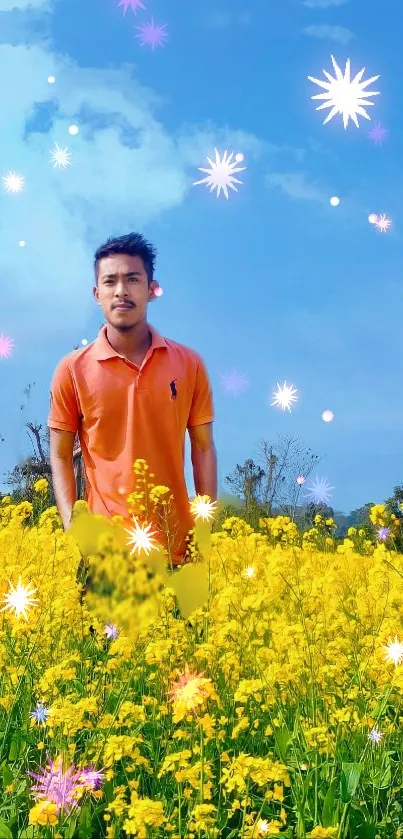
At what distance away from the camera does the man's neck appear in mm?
3732

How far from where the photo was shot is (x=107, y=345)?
3.79 meters

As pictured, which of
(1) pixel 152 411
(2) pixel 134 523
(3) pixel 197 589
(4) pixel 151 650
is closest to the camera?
(4) pixel 151 650

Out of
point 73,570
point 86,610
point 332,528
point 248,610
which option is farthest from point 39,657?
point 332,528

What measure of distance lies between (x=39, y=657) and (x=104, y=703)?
700 millimetres

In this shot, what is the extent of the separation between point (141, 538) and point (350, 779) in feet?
3.90

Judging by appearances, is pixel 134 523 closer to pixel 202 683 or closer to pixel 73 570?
pixel 73 570

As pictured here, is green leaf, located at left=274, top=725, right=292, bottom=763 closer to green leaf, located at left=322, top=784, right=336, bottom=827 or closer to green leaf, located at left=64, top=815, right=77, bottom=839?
green leaf, located at left=322, top=784, right=336, bottom=827

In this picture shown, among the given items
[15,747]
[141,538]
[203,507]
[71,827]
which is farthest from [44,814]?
[203,507]

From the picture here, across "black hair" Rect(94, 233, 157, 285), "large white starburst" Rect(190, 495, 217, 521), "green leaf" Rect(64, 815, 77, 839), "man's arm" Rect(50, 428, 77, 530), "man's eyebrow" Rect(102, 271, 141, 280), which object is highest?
"black hair" Rect(94, 233, 157, 285)

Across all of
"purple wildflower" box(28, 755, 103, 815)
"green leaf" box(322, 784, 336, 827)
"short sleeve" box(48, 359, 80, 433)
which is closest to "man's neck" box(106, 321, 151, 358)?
"short sleeve" box(48, 359, 80, 433)

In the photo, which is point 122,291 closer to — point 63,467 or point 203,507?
point 63,467

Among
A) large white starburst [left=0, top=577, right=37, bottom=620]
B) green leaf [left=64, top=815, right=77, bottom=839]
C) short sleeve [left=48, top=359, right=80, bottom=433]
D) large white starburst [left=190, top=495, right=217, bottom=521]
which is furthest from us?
short sleeve [left=48, top=359, right=80, bottom=433]

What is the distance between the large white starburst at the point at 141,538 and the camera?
3166 millimetres

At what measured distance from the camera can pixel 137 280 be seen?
3.68 metres
